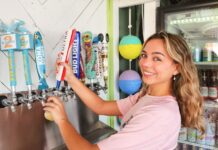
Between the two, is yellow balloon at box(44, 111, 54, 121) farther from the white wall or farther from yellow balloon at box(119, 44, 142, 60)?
yellow balloon at box(119, 44, 142, 60)

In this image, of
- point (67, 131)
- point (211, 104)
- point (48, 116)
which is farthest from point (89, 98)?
point (211, 104)

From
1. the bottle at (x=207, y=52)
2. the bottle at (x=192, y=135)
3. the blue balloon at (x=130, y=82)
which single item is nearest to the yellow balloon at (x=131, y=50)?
the blue balloon at (x=130, y=82)

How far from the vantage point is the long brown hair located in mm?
929

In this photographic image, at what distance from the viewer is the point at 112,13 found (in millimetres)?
1630

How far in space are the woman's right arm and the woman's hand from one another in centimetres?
16

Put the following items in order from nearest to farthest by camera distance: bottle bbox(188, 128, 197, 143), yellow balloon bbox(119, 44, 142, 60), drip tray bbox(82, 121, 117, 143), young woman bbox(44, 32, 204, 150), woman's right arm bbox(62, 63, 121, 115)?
young woman bbox(44, 32, 204, 150)
woman's right arm bbox(62, 63, 121, 115)
drip tray bbox(82, 121, 117, 143)
yellow balloon bbox(119, 44, 142, 60)
bottle bbox(188, 128, 197, 143)

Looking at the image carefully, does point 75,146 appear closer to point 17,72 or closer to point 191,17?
point 17,72

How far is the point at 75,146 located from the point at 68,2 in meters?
0.78

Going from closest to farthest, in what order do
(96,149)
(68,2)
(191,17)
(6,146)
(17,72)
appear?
(96,149) < (6,146) < (17,72) < (68,2) < (191,17)

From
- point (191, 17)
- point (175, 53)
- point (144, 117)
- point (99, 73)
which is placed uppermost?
point (191, 17)

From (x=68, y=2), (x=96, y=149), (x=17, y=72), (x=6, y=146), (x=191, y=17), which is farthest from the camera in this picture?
(x=191, y=17)

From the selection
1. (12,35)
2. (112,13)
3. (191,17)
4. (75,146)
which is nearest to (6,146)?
(75,146)

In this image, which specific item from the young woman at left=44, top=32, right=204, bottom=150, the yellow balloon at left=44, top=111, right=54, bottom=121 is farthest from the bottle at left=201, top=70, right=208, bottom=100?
the yellow balloon at left=44, top=111, right=54, bottom=121

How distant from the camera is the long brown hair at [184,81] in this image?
0.93 meters
